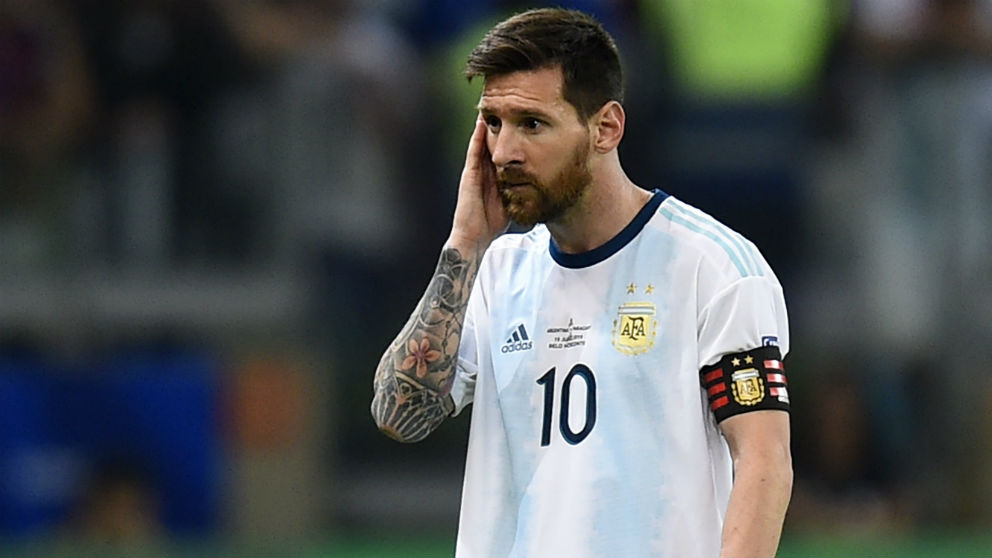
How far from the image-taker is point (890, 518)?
10.1 m

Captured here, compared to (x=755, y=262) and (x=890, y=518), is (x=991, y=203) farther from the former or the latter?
(x=755, y=262)

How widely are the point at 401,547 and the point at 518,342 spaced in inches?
195

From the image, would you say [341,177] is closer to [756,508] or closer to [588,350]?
[588,350]

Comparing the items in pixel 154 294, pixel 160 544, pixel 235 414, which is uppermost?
pixel 154 294

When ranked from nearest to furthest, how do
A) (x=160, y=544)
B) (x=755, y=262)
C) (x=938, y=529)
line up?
(x=755, y=262) → (x=160, y=544) → (x=938, y=529)

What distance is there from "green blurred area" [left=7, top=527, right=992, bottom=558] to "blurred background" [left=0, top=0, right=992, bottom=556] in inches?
9.4

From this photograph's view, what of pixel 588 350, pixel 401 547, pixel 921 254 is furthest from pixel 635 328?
pixel 921 254

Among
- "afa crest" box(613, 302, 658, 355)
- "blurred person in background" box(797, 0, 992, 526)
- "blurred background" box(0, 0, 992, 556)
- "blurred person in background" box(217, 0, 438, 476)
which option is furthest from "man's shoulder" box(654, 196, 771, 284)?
"blurred person in background" box(797, 0, 992, 526)

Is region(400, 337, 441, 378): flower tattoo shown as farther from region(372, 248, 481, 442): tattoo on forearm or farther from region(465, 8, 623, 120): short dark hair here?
region(465, 8, 623, 120): short dark hair

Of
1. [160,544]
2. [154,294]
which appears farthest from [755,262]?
[154,294]

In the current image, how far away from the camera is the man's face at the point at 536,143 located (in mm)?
4348

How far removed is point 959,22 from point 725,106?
4.90 ft

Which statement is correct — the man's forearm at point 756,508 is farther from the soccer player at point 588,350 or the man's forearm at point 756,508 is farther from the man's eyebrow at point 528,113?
the man's eyebrow at point 528,113

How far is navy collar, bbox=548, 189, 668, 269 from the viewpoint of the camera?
446cm
